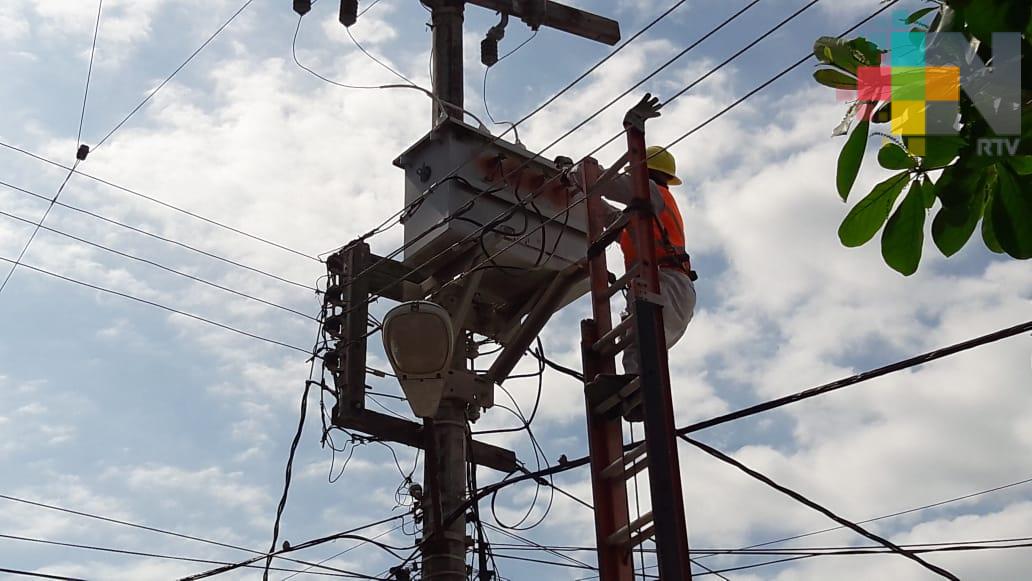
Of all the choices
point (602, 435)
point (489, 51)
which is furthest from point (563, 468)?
point (489, 51)

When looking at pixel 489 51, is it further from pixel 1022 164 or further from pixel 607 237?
pixel 1022 164

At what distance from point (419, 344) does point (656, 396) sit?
88.4 inches

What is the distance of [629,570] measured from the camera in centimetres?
618

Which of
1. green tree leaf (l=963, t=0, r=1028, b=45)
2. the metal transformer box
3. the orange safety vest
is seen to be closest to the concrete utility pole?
the metal transformer box

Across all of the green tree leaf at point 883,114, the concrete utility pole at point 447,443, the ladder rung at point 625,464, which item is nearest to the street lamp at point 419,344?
the concrete utility pole at point 447,443

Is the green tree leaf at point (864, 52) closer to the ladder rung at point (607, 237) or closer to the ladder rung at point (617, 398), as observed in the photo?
the ladder rung at point (617, 398)

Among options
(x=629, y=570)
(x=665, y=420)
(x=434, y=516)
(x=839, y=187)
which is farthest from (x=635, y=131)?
(x=839, y=187)

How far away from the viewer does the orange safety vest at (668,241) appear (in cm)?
739

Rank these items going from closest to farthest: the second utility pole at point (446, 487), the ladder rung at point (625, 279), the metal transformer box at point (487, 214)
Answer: the ladder rung at point (625, 279) < the second utility pole at point (446, 487) < the metal transformer box at point (487, 214)

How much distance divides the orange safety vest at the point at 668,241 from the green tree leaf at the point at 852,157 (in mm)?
5084

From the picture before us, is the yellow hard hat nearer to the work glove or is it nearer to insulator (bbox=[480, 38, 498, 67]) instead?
the work glove

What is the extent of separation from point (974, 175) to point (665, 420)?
12.9 feet

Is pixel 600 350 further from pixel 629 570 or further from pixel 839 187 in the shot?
pixel 839 187

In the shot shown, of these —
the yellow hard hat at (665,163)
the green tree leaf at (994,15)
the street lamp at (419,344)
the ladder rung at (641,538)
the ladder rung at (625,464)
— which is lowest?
the green tree leaf at (994,15)
